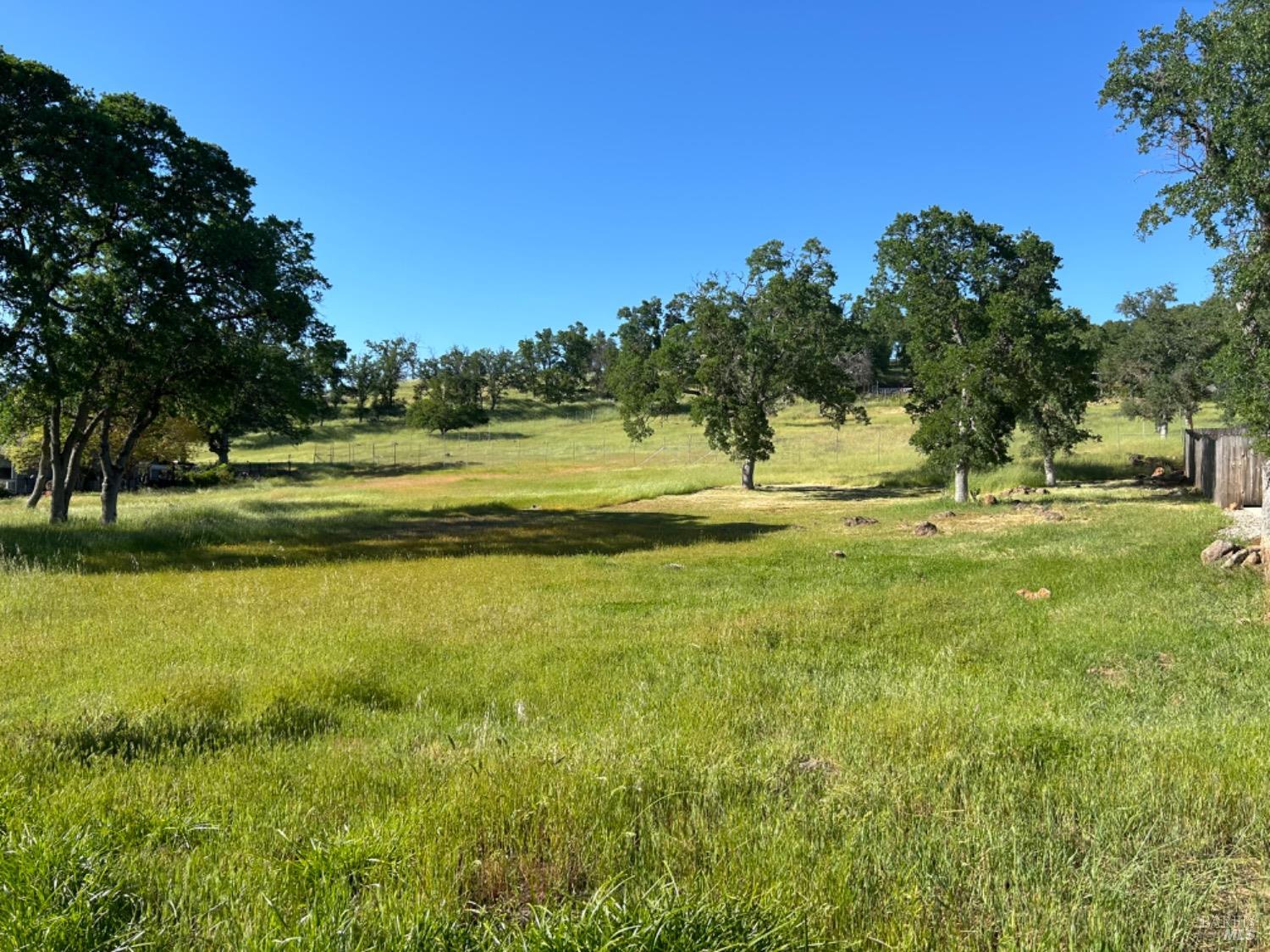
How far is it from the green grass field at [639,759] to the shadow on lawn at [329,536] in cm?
265

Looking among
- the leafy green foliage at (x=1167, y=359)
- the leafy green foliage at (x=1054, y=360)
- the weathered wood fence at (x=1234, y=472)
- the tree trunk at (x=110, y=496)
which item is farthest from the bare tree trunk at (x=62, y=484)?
the leafy green foliage at (x=1167, y=359)

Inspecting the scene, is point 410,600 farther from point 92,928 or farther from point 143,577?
point 92,928

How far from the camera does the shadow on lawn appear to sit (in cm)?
1717

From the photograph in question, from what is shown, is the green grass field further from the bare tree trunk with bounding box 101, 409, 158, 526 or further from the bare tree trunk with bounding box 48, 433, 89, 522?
the bare tree trunk with bounding box 101, 409, 158, 526

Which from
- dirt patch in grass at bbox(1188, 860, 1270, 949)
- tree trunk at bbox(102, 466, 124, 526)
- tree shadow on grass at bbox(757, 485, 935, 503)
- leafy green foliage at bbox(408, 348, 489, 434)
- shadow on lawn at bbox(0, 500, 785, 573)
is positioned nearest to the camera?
dirt patch in grass at bbox(1188, 860, 1270, 949)

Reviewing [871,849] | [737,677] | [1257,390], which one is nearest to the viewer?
[871,849]

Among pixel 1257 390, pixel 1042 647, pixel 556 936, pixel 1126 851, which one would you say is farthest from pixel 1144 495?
pixel 556 936

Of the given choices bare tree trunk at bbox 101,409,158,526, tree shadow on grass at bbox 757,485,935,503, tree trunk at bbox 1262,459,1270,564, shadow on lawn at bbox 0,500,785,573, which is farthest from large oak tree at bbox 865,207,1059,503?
bare tree trunk at bbox 101,409,158,526

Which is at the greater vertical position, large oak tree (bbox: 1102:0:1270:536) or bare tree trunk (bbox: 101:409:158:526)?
large oak tree (bbox: 1102:0:1270:536)

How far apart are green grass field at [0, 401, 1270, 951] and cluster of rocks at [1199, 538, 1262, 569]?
534mm

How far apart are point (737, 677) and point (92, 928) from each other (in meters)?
5.41

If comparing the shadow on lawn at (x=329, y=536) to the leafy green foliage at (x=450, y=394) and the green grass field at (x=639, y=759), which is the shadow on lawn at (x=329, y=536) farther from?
the leafy green foliage at (x=450, y=394)

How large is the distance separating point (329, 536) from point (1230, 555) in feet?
78.5

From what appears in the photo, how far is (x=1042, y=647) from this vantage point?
8352 millimetres
